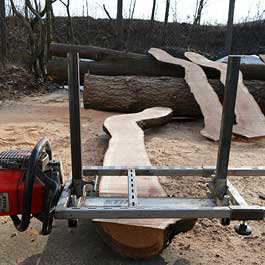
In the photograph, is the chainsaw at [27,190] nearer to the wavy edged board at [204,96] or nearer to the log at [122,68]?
the wavy edged board at [204,96]

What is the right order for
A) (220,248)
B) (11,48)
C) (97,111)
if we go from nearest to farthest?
(220,248), (97,111), (11,48)

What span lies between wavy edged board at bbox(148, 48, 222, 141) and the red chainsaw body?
3.04m

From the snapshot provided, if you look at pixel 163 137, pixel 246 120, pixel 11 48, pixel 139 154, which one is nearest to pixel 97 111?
pixel 163 137

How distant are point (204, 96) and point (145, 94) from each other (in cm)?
100

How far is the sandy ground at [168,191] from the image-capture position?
1922 millimetres

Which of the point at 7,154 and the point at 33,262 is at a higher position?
the point at 7,154

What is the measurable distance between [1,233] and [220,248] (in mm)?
1312

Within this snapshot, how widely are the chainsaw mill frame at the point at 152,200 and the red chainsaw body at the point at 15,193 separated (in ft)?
0.36

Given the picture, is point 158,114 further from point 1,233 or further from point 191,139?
point 1,233

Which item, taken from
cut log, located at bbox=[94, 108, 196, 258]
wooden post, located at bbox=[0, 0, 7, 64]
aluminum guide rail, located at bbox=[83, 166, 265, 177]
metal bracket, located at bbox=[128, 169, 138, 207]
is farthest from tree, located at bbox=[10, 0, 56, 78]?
metal bracket, located at bbox=[128, 169, 138, 207]

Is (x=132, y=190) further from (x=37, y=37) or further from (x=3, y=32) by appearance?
(x=3, y=32)

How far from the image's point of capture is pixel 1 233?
215 cm

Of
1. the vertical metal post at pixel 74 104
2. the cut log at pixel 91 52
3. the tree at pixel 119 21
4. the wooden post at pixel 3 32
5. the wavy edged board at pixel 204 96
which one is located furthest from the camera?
the tree at pixel 119 21

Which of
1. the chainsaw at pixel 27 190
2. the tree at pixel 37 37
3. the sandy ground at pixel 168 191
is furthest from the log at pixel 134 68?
the chainsaw at pixel 27 190
